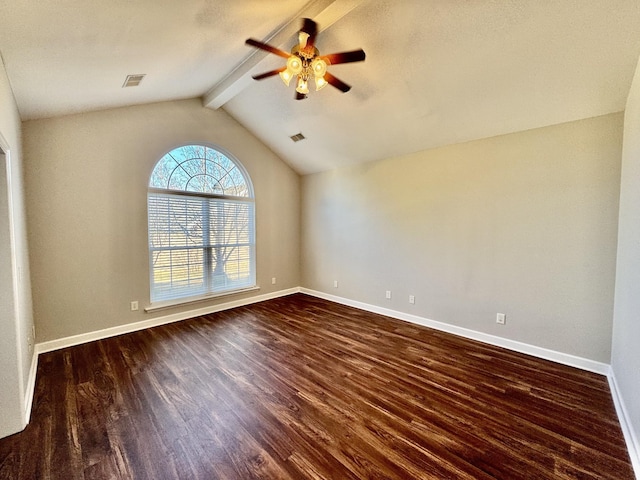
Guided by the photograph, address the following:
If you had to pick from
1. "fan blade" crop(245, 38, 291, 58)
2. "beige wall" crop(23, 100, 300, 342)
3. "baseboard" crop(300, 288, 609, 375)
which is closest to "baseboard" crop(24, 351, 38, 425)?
"beige wall" crop(23, 100, 300, 342)

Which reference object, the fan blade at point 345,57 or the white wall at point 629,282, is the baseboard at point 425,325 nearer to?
the white wall at point 629,282

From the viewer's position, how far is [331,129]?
13.0ft

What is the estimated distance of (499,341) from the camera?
3.21 meters

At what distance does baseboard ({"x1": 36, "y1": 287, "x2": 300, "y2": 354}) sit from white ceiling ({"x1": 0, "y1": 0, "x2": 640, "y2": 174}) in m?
2.48

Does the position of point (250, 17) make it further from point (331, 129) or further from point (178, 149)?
point (178, 149)

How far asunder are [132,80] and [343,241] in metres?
3.56

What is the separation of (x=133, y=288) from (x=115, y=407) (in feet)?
6.30

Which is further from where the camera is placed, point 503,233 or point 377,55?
point 503,233

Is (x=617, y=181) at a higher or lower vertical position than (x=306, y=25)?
lower

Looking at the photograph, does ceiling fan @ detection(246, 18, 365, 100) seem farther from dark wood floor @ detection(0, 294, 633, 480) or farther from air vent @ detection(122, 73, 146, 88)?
dark wood floor @ detection(0, 294, 633, 480)

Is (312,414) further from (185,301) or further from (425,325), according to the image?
(185,301)

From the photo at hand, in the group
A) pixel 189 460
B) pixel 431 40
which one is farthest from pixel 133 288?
pixel 431 40

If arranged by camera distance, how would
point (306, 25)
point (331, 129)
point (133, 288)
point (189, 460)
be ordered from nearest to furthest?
point (189, 460) < point (306, 25) < point (133, 288) < point (331, 129)

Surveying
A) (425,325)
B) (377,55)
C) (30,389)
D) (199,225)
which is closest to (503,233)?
(425,325)
